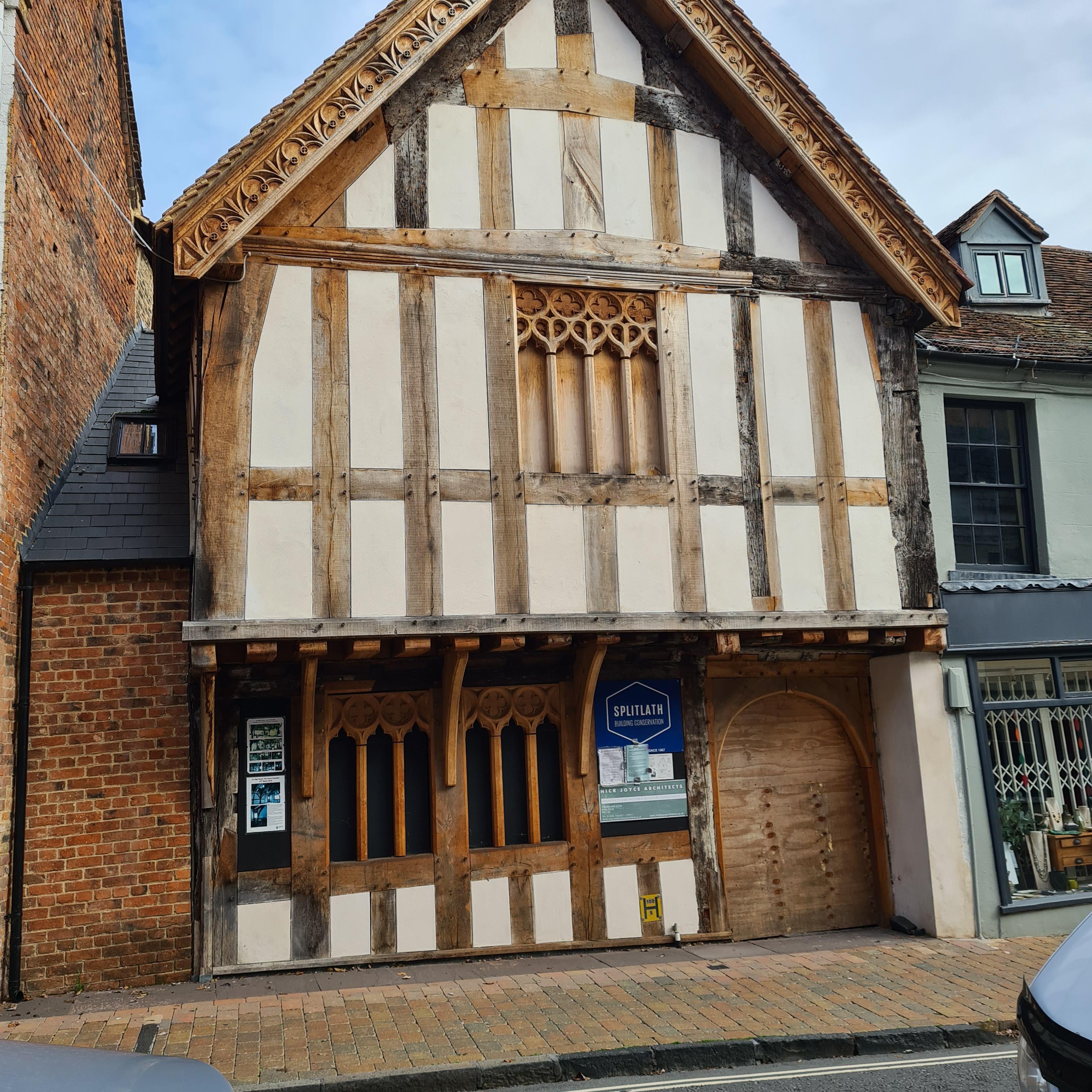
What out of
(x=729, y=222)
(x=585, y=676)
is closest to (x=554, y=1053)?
(x=585, y=676)

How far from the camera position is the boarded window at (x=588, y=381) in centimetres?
810

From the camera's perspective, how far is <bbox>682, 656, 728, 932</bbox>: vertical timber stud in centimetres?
860

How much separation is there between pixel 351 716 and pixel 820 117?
20.9ft

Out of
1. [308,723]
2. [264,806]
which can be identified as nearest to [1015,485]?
[308,723]

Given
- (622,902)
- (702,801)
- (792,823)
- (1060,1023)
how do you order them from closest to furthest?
1. (1060,1023)
2. (622,902)
3. (702,801)
4. (792,823)

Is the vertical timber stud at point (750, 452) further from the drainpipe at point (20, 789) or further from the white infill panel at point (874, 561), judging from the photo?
the drainpipe at point (20, 789)

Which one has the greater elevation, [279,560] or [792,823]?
[279,560]

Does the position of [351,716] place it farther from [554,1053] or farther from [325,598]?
[554,1053]

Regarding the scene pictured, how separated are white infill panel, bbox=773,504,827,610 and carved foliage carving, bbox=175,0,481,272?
4.60m

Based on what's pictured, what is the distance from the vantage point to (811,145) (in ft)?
27.9

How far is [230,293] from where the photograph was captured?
746 centimetres

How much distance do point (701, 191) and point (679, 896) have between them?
20.0 feet

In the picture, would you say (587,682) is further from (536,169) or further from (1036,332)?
(1036,332)

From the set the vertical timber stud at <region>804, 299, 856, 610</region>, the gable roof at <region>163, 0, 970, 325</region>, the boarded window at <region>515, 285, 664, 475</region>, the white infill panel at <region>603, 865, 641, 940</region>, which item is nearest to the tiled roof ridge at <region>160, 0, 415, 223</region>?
the gable roof at <region>163, 0, 970, 325</region>
